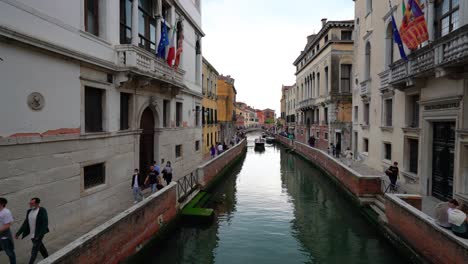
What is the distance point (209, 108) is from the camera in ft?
83.9

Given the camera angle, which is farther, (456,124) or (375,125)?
(375,125)

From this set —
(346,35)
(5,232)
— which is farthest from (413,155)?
(346,35)

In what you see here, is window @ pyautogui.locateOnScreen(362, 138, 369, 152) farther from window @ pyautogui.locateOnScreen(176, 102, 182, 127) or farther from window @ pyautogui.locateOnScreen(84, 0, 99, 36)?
window @ pyautogui.locateOnScreen(84, 0, 99, 36)

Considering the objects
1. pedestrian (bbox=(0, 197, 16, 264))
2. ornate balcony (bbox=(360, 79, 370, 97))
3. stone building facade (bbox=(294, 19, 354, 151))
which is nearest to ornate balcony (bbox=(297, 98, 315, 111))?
stone building facade (bbox=(294, 19, 354, 151))

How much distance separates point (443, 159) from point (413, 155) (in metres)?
2.25

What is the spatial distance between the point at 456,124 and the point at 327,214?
5.41 m

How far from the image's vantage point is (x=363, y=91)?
17.5 meters

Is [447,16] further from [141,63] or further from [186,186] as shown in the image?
[186,186]

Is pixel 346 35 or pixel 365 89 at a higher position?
pixel 346 35

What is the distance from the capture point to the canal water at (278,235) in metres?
8.05

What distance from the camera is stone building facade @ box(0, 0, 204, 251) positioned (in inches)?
233

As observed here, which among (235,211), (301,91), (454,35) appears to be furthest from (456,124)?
(301,91)

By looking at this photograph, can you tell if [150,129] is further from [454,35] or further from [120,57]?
[454,35]

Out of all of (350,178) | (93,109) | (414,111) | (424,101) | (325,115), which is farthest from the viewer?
(325,115)
